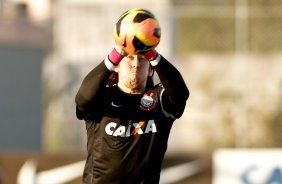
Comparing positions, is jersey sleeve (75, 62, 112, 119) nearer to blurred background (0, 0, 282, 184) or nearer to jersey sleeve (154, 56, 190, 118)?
jersey sleeve (154, 56, 190, 118)

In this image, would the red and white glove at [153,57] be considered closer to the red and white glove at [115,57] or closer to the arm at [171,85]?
the arm at [171,85]

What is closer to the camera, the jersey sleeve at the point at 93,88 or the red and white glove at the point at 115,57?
the red and white glove at the point at 115,57

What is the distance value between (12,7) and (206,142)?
30.2 ft

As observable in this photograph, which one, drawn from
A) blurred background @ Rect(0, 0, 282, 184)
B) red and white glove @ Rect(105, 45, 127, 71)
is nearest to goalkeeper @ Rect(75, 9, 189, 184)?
red and white glove @ Rect(105, 45, 127, 71)

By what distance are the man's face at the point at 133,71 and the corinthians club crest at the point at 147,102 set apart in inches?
4.9

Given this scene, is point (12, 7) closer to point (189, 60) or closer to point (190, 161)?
point (189, 60)

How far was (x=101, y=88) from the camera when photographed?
593 centimetres

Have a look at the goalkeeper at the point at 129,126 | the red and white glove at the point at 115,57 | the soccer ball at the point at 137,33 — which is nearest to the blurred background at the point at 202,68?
the goalkeeper at the point at 129,126

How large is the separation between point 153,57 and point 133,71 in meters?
0.17

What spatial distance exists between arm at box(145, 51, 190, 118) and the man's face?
0.28 feet

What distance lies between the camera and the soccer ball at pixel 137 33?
5559mm

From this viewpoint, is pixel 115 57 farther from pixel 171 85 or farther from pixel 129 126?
pixel 129 126

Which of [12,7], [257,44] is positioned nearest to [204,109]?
[257,44]

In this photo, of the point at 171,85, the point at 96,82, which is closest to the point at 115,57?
the point at 96,82
